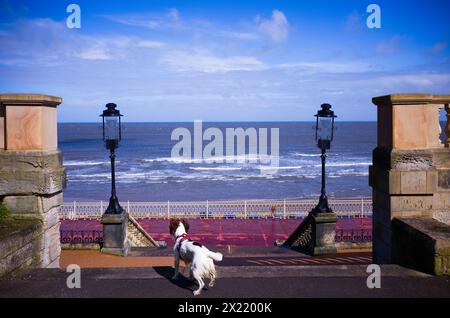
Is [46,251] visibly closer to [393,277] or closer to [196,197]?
[393,277]

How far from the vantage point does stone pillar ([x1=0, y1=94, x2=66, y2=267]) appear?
596cm

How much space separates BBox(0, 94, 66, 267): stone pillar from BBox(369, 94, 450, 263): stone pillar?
4.59 meters

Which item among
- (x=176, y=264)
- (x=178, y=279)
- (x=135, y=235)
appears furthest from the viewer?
(x=135, y=235)

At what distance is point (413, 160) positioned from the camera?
5848mm

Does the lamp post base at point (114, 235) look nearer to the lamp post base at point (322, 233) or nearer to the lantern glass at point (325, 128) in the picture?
the lamp post base at point (322, 233)

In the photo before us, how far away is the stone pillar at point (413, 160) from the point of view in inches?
230

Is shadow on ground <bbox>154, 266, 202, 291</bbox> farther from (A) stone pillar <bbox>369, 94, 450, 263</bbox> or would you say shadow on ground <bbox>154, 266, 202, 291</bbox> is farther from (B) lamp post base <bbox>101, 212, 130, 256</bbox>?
(B) lamp post base <bbox>101, 212, 130, 256</bbox>

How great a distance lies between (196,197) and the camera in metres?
31.8

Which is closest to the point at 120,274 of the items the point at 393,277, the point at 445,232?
the point at 393,277

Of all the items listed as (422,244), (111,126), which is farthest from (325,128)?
(422,244)

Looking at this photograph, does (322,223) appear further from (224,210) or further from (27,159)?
(224,210)

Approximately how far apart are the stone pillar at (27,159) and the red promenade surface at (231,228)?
33.8 feet

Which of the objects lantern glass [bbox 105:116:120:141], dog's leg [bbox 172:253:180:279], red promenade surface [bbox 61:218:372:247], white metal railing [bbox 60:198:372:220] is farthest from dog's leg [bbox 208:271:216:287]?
white metal railing [bbox 60:198:372:220]

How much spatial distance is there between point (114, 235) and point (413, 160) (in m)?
7.33
